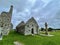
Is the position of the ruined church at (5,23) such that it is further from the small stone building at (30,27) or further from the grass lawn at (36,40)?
the grass lawn at (36,40)

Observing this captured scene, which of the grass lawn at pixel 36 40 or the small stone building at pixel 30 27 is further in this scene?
the small stone building at pixel 30 27

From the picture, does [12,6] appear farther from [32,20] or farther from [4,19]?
[32,20]

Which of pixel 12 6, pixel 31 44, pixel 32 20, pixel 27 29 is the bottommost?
pixel 31 44

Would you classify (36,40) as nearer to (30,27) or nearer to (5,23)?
(30,27)

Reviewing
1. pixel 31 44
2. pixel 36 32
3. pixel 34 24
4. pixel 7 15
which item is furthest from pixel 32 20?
pixel 31 44

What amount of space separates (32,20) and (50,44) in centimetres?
3219

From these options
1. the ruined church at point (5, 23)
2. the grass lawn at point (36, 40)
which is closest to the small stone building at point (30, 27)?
the ruined church at point (5, 23)

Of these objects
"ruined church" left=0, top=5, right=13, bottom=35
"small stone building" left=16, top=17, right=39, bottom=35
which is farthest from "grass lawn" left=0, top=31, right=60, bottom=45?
"ruined church" left=0, top=5, right=13, bottom=35

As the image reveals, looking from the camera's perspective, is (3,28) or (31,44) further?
(3,28)

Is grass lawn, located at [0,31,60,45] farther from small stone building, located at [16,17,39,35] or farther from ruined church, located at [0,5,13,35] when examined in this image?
ruined church, located at [0,5,13,35]

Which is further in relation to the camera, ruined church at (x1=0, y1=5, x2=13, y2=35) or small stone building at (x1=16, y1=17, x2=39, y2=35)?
ruined church at (x1=0, y1=5, x2=13, y2=35)

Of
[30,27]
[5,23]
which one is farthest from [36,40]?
[5,23]

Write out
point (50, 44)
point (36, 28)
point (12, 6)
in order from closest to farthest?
point (50, 44) < point (36, 28) < point (12, 6)

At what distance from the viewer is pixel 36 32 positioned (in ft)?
229
